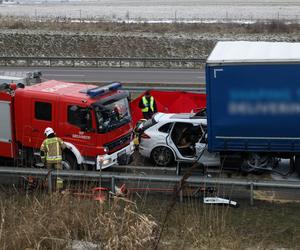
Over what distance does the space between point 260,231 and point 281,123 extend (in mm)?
3926

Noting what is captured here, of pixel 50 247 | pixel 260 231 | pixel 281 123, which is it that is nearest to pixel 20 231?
pixel 50 247

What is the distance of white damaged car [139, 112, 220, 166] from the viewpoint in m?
13.9

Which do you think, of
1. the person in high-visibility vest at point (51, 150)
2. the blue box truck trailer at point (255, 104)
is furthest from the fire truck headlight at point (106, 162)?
the blue box truck trailer at point (255, 104)

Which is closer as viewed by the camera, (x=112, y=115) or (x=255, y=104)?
(x=255, y=104)

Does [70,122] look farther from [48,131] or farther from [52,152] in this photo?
[52,152]

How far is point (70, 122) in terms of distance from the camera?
42.0 feet

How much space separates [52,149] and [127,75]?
20.3 m

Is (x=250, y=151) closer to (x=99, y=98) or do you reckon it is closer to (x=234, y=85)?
(x=234, y=85)

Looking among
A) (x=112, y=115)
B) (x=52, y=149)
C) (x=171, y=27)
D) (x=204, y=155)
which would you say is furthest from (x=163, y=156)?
(x=171, y=27)

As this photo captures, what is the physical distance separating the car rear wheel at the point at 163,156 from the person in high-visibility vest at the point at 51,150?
3077mm

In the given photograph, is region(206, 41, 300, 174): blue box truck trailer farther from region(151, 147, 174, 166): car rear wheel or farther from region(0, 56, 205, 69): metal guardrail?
region(0, 56, 205, 69): metal guardrail

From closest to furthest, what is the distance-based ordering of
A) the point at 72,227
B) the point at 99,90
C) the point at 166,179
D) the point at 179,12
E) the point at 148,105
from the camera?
the point at 72,227
the point at 166,179
the point at 99,90
the point at 148,105
the point at 179,12

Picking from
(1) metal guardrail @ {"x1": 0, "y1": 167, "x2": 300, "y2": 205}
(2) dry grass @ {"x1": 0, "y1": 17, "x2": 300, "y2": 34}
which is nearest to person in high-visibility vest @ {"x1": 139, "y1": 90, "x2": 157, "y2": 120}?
(1) metal guardrail @ {"x1": 0, "y1": 167, "x2": 300, "y2": 205}

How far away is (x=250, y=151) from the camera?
12711mm
